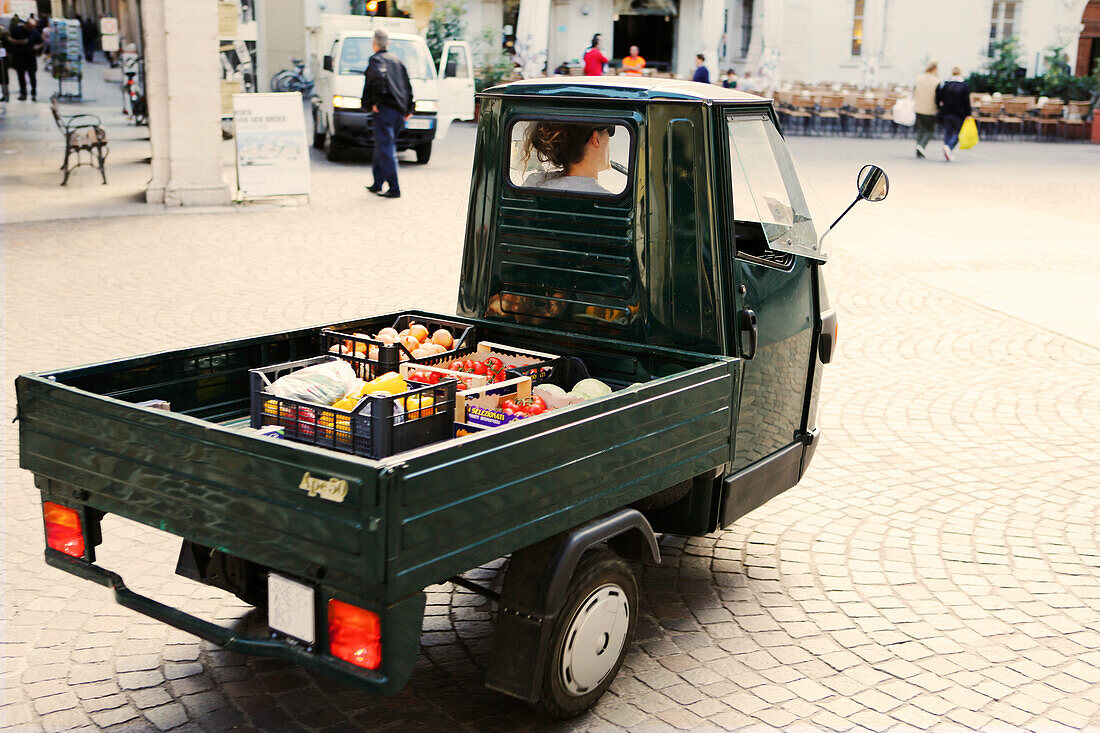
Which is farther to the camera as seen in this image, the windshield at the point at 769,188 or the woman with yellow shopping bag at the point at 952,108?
the woman with yellow shopping bag at the point at 952,108

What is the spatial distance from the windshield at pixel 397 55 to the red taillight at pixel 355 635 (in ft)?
53.5

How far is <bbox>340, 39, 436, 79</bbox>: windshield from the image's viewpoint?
60.3ft

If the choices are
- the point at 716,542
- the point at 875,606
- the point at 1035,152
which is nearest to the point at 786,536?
the point at 716,542

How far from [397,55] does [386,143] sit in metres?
4.48

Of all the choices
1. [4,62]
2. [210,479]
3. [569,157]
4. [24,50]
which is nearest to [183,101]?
[569,157]

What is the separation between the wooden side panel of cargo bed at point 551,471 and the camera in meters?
2.97

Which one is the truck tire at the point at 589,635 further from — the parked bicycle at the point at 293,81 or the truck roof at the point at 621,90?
the parked bicycle at the point at 293,81

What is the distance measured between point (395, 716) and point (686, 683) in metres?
1.06

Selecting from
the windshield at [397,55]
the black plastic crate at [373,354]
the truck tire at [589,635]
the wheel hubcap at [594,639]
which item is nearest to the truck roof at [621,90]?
the black plastic crate at [373,354]

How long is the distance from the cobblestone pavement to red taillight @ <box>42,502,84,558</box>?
21.4 inches

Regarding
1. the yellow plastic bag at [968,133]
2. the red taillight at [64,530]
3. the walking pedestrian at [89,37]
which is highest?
the walking pedestrian at [89,37]

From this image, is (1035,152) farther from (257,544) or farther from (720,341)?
(257,544)

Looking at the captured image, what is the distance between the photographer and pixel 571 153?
4.70 metres

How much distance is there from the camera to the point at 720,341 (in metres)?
4.40
